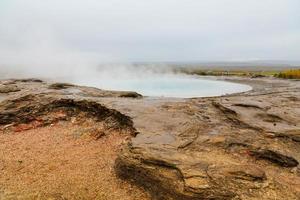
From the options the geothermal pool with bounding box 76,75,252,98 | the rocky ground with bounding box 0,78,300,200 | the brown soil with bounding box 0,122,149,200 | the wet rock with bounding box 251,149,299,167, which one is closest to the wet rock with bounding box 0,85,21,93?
the rocky ground with bounding box 0,78,300,200

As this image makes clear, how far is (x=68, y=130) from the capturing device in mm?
13273

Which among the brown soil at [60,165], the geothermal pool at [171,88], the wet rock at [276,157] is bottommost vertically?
the brown soil at [60,165]

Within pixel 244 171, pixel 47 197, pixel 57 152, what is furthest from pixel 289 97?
pixel 47 197

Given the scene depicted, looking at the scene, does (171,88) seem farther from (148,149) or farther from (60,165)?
(148,149)

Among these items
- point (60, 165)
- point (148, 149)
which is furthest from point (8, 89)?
point (148, 149)

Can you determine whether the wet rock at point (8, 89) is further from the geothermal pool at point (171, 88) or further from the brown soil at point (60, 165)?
the geothermal pool at point (171, 88)

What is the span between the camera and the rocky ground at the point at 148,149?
859cm

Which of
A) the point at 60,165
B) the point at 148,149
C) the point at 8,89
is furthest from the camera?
the point at 8,89

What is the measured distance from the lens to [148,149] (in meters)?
9.58

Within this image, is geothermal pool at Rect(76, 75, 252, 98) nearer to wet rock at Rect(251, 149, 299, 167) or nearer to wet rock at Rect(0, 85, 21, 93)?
wet rock at Rect(0, 85, 21, 93)

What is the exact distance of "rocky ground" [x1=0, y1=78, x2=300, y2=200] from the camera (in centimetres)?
859

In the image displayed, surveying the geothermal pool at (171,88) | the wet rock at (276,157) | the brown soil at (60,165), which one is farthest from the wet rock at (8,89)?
the wet rock at (276,157)

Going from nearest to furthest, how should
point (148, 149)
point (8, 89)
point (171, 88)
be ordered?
point (148, 149)
point (8, 89)
point (171, 88)

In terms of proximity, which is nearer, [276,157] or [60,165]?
[276,157]
